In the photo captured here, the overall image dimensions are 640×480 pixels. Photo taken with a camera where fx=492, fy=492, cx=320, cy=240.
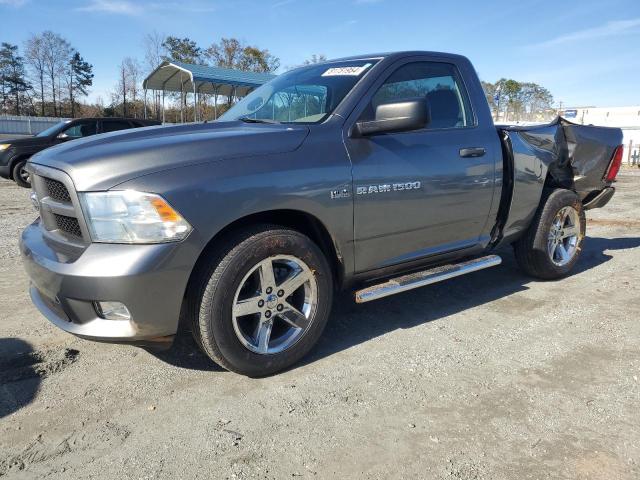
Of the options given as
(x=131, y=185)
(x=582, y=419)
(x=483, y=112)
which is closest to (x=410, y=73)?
(x=483, y=112)

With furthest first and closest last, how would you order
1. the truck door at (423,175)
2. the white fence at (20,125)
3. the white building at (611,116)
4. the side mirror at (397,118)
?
the white building at (611,116) → the white fence at (20,125) → the truck door at (423,175) → the side mirror at (397,118)

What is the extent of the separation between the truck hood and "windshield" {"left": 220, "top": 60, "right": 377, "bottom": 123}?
0.35 meters

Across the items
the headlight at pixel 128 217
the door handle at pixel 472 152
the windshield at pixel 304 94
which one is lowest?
the headlight at pixel 128 217

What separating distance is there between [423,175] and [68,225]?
86.0 inches

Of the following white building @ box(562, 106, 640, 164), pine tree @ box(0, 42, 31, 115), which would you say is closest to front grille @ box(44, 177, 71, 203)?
white building @ box(562, 106, 640, 164)

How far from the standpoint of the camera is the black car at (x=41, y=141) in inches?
463

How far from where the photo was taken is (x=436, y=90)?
3777 mm

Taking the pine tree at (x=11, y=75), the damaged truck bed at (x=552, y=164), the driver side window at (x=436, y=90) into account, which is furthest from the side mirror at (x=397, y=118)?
the pine tree at (x=11, y=75)

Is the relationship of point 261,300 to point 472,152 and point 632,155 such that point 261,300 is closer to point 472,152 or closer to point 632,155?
point 472,152

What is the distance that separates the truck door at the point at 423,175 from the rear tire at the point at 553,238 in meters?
0.77

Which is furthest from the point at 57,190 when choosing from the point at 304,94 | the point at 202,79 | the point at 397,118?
the point at 202,79

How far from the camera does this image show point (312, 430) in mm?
2369

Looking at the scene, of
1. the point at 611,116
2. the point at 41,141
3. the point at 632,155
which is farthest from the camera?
the point at 611,116

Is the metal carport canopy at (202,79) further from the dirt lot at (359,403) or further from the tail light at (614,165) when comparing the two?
the dirt lot at (359,403)
